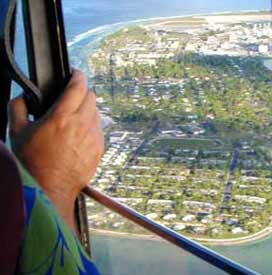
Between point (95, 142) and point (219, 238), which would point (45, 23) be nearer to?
point (95, 142)

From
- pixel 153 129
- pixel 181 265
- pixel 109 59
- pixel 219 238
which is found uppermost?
pixel 109 59

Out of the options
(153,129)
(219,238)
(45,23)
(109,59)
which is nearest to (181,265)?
(219,238)

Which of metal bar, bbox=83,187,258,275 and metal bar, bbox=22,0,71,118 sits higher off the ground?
metal bar, bbox=22,0,71,118

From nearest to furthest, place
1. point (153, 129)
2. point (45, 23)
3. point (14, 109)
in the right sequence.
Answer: point (14, 109), point (45, 23), point (153, 129)

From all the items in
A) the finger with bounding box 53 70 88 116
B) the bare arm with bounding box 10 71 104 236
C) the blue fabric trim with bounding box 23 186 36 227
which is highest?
the blue fabric trim with bounding box 23 186 36 227

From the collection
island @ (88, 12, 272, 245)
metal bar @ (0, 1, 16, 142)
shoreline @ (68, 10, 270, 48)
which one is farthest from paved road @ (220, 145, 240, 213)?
metal bar @ (0, 1, 16, 142)

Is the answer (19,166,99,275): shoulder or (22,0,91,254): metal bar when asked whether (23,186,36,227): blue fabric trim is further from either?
(22,0,91,254): metal bar

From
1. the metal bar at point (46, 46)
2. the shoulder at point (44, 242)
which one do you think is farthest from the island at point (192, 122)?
the shoulder at point (44, 242)

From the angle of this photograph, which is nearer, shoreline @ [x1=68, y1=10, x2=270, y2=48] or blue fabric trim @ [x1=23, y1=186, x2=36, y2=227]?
blue fabric trim @ [x1=23, y1=186, x2=36, y2=227]
